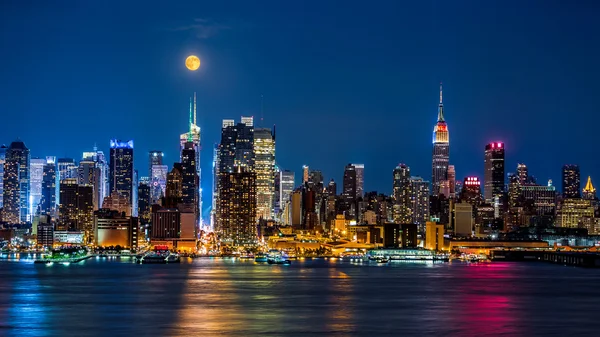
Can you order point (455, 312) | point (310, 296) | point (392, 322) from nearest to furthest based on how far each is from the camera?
point (392, 322), point (455, 312), point (310, 296)

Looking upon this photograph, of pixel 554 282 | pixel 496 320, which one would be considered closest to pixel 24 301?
pixel 496 320

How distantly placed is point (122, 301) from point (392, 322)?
30.6m

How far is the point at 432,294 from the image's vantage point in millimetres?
107688

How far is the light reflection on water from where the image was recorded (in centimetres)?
6900

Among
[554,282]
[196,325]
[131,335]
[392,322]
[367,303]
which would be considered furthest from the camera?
[554,282]

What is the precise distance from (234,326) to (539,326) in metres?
22.1

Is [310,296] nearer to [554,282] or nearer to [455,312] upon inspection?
[455,312]

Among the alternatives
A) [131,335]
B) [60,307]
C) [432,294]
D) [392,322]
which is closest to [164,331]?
[131,335]

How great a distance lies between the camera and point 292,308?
280 ft

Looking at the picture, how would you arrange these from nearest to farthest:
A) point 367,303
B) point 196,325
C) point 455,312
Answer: point 196,325 → point 455,312 → point 367,303

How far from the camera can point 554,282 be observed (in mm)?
140250

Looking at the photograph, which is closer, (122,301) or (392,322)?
(392,322)

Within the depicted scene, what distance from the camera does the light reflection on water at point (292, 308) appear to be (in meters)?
69.0

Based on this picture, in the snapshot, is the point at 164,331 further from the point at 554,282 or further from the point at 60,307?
→ the point at 554,282
